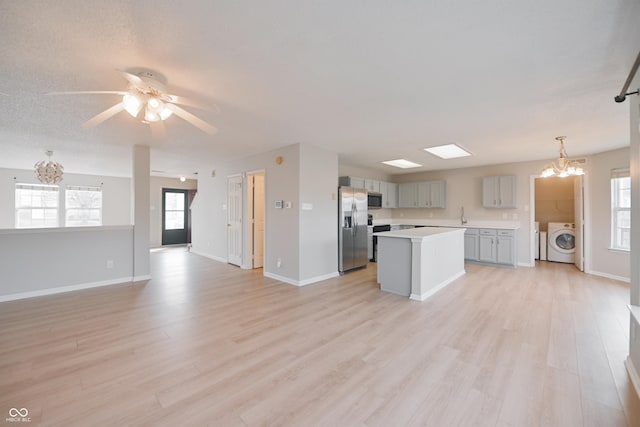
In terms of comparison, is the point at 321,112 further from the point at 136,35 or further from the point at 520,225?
the point at 520,225

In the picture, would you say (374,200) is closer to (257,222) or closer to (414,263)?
(257,222)

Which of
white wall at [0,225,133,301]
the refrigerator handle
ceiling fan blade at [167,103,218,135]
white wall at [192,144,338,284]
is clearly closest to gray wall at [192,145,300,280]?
white wall at [192,144,338,284]

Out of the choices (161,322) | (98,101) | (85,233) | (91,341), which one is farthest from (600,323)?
Answer: (85,233)

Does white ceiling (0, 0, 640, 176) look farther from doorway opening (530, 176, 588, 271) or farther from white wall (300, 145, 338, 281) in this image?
doorway opening (530, 176, 588, 271)

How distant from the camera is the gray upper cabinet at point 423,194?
704cm

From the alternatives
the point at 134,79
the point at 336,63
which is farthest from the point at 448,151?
the point at 134,79

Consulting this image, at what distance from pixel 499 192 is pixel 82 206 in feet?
36.7

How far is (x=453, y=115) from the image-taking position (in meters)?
3.11

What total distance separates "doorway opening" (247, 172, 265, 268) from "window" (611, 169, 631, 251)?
260 inches

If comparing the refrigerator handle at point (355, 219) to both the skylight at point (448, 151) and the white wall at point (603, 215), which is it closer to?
the skylight at point (448, 151)

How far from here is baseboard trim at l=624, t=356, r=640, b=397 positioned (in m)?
1.84

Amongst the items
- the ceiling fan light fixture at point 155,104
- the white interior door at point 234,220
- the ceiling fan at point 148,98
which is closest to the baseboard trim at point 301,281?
the white interior door at point 234,220

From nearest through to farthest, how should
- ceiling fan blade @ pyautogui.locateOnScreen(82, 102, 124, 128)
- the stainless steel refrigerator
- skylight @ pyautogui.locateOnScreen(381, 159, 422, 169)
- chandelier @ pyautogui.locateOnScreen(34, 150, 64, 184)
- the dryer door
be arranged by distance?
ceiling fan blade @ pyautogui.locateOnScreen(82, 102, 124, 128)
chandelier @ pyautogui.locateOnScreen(34, 150, 64, 184)
the stainless steel refrigerator
skylight @ pyautogui.locateOnScreen(381, 159, 422, 169)
the dryer door

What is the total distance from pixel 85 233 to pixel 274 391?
4.33 meters
